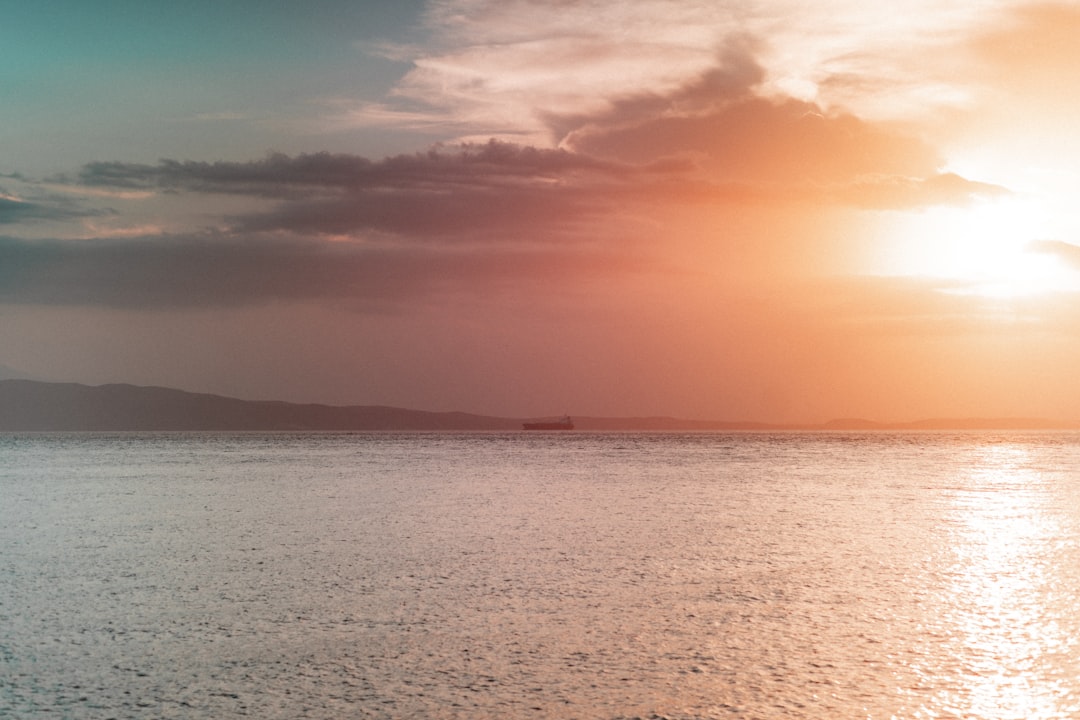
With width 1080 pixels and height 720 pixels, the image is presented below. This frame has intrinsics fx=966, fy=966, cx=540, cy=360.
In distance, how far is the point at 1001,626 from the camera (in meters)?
16.8

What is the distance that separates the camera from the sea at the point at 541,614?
41.8 feet

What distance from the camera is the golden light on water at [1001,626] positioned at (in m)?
12.4

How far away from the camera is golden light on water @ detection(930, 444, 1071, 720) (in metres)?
12.4

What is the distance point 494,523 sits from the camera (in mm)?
35031

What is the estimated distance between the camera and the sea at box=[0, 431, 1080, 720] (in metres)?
12.7

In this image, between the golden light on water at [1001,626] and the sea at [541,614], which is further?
the sea at [541,614]

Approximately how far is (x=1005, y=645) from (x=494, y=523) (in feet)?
71.2

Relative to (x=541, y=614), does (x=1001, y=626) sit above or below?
above

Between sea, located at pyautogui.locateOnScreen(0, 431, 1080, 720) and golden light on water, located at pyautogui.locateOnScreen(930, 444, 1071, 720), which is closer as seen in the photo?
golden light on water, located at pyautogui.locateOnScreen(930, 444, 1071, 720)

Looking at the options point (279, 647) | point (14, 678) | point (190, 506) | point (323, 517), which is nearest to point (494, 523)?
point (323, 517)

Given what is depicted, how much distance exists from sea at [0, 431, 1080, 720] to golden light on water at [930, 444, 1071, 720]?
60 mm

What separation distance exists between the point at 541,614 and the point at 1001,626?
26.6 feet

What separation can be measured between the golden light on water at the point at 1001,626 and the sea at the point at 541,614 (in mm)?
60

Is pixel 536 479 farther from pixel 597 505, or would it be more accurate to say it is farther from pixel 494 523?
pixel 494 523
